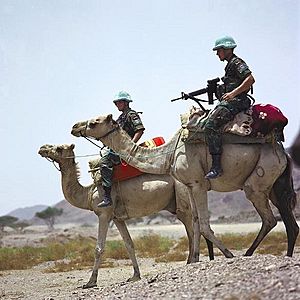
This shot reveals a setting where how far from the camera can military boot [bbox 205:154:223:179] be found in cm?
1005

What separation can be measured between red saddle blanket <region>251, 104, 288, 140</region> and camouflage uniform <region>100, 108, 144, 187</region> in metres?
2.82

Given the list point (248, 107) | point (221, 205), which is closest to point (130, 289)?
point (248, 107)

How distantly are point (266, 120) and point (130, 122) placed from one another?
3.20 m

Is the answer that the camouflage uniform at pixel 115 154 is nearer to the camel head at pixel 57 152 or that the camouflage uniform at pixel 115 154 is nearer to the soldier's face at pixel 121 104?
the soldier's face at pixel 121 104

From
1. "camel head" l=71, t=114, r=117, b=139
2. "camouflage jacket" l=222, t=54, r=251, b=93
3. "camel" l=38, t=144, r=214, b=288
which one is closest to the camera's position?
"camouflage jacket" l=222, t=54, r=251, b=93

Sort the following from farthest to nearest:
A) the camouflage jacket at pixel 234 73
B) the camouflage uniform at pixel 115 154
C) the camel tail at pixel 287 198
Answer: the camouflage uniform at pixel 115 154 → the camel tail at pixel 287 198 → the camouflage jacket at pixel 234 73

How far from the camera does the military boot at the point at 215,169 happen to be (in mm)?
10047

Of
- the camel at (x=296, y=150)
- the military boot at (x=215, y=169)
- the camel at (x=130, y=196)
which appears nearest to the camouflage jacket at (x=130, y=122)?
the camel at (x=130, y=196)

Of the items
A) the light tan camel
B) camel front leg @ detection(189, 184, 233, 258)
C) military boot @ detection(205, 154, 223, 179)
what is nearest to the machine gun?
the light tan camel

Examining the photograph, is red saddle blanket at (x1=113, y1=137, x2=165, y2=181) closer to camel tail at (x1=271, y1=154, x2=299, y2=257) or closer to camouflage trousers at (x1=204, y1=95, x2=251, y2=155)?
camouflage trousers at (x1=204, y1=95, x2=251, y2=155)

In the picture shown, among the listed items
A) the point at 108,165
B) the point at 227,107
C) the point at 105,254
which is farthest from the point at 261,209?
the point at 105,254

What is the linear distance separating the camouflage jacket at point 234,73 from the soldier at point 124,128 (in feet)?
7.89

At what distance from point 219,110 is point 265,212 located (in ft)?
5.97

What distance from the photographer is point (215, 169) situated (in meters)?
10.1
